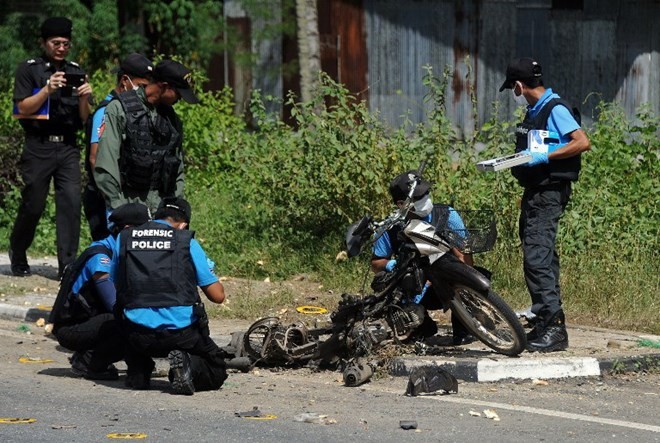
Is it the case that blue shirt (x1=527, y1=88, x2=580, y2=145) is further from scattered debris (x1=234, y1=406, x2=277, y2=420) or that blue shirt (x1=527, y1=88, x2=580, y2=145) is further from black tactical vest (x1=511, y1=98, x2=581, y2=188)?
scattered debris (x1=234, y1=406, x2=277, y2=420)

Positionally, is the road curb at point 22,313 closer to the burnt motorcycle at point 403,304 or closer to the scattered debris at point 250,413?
the burnt motorcycle at point 403,304

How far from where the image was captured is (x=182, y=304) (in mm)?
7859

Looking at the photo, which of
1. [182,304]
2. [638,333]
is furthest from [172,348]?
[638,333]

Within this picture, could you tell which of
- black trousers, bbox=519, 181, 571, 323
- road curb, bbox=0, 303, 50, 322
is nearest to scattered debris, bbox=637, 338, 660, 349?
black trousers, bbox=519, 181, 571, 323

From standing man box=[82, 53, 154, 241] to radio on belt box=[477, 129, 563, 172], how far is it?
92.6 inches

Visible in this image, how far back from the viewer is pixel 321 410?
24.5 feet

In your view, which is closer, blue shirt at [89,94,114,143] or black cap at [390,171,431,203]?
black cap at [390,171,431,203]

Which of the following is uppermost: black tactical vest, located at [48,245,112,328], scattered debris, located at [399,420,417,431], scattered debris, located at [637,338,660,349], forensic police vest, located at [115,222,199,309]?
forensic police vest, located at [115,222,199,309]

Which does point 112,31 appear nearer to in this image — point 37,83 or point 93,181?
point 37,83

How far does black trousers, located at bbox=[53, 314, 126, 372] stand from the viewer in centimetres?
830

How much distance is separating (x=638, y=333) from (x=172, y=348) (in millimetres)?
3458

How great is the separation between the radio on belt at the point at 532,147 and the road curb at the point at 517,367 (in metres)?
1.25

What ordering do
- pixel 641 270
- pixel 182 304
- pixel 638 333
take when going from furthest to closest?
1. pixel 641 270
2. pixel 638 333
3. pixel 182 304

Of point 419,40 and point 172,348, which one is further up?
point 419,40
